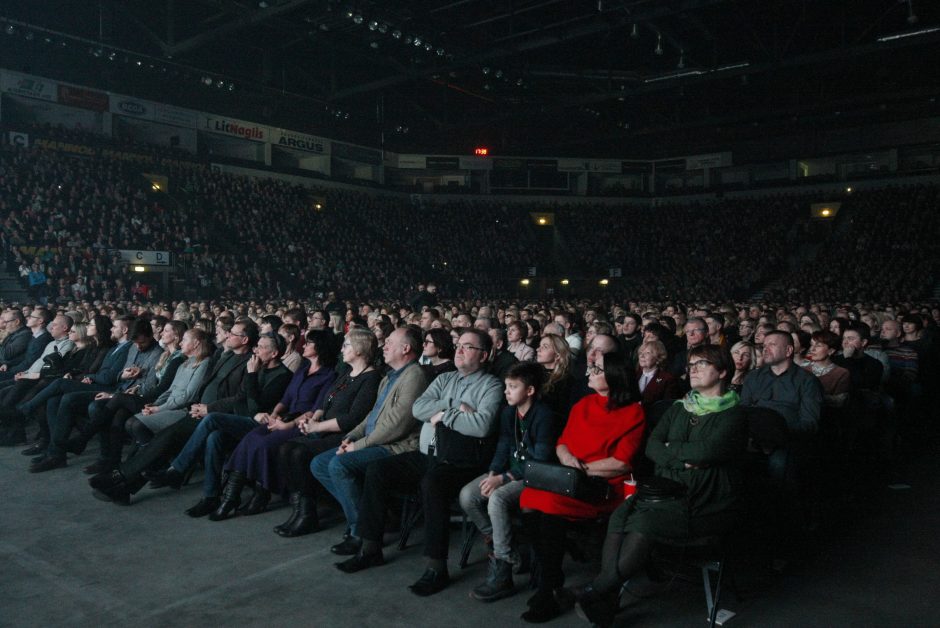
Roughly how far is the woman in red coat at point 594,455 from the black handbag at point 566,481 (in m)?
0.04

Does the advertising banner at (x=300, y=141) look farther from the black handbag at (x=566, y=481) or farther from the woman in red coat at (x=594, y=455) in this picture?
the black handbag at (x=566, y=481)

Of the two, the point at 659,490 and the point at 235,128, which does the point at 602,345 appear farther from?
the point at 235,128

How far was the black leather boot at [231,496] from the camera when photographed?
16.4ft

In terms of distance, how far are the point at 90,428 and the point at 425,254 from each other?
2944cm

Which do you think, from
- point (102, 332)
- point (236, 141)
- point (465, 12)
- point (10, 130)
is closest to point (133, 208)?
point (10, 130)

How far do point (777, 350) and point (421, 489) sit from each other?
8.87 feet

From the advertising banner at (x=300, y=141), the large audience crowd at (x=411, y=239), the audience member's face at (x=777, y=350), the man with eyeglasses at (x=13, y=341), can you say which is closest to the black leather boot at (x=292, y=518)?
the audience member's face at (x=777, y=350)

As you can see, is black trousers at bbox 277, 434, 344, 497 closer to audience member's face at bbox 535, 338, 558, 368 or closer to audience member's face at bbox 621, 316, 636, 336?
audience member's face at bbox 535, 338, 558, 368

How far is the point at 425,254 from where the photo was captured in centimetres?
3528

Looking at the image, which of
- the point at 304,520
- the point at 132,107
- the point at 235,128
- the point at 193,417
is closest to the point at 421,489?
the point at 304,520

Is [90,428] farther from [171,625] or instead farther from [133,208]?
[133,208]

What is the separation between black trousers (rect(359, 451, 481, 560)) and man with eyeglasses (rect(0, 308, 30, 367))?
6.24 m

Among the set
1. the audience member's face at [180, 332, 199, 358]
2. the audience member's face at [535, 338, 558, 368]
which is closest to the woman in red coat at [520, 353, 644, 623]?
the audience member's face at [535, 338, 558, 368]

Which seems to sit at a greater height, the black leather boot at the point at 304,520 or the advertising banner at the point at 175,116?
the advertising banner at the point at 175,116
